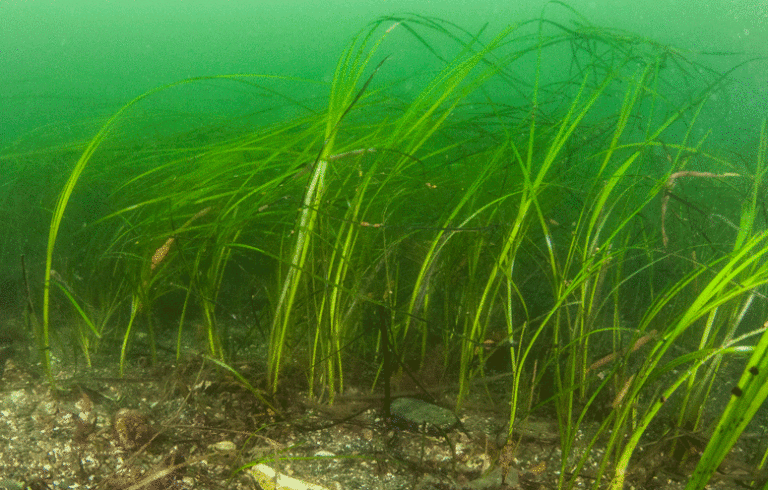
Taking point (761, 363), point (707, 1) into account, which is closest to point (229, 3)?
point (707, 1)

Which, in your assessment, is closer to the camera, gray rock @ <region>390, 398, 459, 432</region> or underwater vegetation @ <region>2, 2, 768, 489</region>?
underwater vegetation @ <region>2, 2, 768, 489</region>

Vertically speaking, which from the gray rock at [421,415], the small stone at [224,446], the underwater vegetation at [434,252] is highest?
the underwater vegetation at [434,252]

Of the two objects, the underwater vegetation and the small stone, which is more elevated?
the underwater vegetation

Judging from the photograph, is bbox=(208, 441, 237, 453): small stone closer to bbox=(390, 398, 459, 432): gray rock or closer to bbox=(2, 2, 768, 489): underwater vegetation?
bbox=(2, 2, 768, 489): underwater vegetation

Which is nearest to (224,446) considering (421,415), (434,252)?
(421,415)

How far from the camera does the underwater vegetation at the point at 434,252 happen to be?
4.52 ft

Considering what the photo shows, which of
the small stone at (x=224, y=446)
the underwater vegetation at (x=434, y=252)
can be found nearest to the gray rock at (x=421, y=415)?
the underwater vegetation at (x=434, y=252)

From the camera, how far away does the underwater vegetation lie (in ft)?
4.52

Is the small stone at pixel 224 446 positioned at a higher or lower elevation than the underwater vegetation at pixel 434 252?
lower

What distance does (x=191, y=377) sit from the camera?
176 cm

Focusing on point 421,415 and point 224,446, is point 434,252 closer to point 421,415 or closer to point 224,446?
point 421,415

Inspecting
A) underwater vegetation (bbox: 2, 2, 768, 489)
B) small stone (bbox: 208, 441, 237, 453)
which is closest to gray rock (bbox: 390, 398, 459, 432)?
underwater vegetation (bbox: 2, 2, 768, 489)

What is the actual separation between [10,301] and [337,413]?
1.99 metres

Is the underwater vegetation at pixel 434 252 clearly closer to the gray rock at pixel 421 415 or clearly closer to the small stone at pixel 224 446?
the gray rock at pixel 421 415
